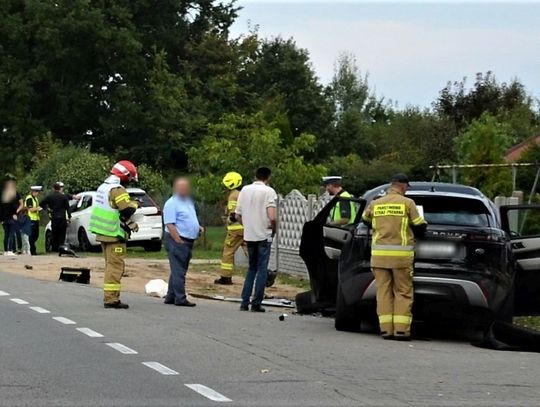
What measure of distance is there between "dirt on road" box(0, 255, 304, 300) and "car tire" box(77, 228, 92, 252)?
121 inches

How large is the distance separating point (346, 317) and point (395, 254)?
4.08 feet

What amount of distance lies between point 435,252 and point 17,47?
4885 centimetres

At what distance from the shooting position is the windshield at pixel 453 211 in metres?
12.6

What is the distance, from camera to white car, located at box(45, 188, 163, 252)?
2908cm

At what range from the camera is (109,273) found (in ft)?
48.9

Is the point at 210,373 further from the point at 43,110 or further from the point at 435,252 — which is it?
the point at 43,110

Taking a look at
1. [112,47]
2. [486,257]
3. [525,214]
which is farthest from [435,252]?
[112,47]

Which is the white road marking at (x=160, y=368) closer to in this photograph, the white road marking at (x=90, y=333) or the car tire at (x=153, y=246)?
the white road marking at (x=90, y=333)

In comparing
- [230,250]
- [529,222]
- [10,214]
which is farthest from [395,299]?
[10,214]

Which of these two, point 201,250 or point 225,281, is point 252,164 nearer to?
point 201,250

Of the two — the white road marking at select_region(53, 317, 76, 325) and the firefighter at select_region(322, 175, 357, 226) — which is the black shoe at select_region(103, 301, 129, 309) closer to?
the white road marking at select_region(53, 317, 76, 325)

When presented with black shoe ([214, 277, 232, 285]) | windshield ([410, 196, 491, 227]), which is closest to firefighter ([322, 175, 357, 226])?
windshield ([410, 196, 491, 227])

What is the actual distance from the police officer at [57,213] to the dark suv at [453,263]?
14.6m

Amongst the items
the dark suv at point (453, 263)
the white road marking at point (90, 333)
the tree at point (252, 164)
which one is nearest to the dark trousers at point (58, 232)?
the tree at point (252, 164)
